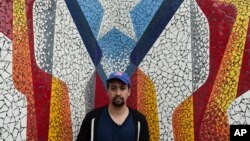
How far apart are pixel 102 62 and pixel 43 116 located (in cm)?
93

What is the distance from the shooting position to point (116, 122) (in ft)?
11.3

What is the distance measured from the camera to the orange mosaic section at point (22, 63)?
3.32m

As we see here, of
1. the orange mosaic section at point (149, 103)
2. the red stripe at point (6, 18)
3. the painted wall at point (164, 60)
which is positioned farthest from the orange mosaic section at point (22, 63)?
the orange mosaic section at point (149, 103)

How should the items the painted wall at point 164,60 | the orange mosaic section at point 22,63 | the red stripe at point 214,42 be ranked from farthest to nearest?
the red stripe at point 214,42 < the painted wall at point 164,60 < the orange mosaic section at point 22,63

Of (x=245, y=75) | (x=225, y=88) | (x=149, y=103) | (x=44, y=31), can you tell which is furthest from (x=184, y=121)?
(x=44, y=31)

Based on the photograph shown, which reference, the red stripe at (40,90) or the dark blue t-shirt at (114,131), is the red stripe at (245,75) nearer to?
the dark blue t-shirt at (114,131)

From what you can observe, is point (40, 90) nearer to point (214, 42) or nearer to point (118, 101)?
point (118, 101)

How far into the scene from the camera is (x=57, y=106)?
12.2 feet

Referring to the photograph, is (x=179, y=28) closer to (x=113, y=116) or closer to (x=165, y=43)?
(x=165, y=43)

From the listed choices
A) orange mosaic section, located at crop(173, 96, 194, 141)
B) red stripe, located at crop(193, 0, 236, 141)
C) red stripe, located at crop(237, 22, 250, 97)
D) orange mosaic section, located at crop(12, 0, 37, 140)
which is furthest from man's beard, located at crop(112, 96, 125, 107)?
red stripe, located at crop(237, 22, 250, 97)

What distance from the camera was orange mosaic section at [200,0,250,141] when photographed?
408 cm

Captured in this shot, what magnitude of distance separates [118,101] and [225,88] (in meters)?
1.16

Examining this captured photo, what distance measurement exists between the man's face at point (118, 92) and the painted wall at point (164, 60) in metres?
0.49

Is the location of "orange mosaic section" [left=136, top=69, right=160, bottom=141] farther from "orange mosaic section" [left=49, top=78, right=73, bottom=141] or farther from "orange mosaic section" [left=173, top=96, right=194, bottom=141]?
"orange mosaic section" [left=49, top=78, right=73, bottom=141]
